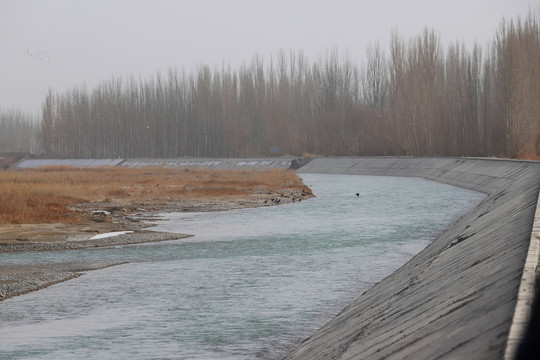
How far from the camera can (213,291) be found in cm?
1275

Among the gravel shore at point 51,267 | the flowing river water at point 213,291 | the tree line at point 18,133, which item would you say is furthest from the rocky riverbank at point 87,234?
the tree line at point 18,133

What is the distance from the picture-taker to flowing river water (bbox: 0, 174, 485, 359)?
940 cm

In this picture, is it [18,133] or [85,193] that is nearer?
[85,193]

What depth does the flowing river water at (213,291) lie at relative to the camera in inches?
370

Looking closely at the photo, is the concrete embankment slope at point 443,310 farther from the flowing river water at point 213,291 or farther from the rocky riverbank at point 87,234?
the rocky riverbank at point 87,234

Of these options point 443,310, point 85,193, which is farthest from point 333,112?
point 443,310

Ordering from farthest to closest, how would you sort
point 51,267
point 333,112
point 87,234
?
1. point 333,112
2. point 87,234
3. point 51,267

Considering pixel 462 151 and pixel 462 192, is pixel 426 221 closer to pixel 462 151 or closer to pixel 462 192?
pixel 462 192

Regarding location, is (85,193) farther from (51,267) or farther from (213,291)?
(213,291)

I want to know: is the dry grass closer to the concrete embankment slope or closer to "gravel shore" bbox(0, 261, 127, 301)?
"gravel shore" bbox(0, 261, 127, 301)

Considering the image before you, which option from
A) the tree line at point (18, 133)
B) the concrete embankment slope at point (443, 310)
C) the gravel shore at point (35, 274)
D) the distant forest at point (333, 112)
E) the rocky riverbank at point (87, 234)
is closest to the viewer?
the concrete embankment slope at point (443, 310)

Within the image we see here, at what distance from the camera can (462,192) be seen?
37.7m

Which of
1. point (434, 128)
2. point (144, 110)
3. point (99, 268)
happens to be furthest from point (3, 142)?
point (99, 268)

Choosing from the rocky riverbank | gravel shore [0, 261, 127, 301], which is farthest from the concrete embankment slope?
the rocky riverbank
